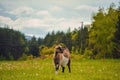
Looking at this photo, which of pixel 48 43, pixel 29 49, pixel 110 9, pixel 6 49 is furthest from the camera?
pixel 48 43

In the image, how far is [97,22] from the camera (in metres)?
66.5

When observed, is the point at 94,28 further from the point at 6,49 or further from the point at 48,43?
the point at 48,43

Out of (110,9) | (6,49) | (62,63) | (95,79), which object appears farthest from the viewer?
(6,49)

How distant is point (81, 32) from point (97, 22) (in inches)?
1492

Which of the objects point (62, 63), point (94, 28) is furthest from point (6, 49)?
point (62, 63)

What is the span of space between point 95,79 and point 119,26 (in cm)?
5186

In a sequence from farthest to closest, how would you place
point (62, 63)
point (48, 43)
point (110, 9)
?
1. point (48, 43)
2. point (110, 9)
3. point (62, 63)

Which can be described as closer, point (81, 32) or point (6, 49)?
point (81, 32)

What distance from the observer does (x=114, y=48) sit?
69.2 metres

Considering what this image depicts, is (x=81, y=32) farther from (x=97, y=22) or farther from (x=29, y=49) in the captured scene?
(x=29, y=49)

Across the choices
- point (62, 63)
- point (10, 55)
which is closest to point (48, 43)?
point (10, 55)

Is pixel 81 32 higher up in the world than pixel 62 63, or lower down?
higher up

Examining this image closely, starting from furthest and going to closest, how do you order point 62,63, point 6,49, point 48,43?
point 48,43, point 6,49, point 62,63

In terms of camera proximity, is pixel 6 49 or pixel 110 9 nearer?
pixel 110 9
